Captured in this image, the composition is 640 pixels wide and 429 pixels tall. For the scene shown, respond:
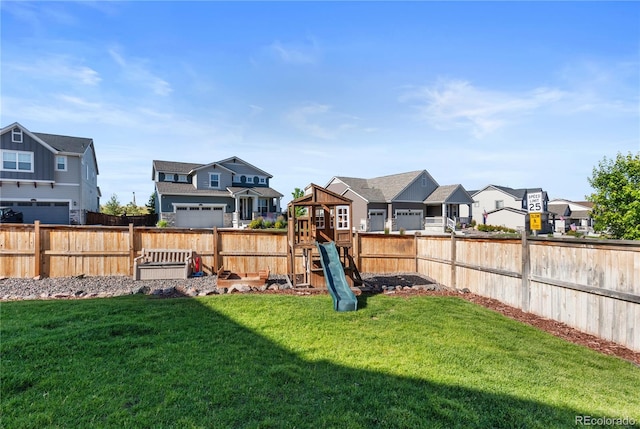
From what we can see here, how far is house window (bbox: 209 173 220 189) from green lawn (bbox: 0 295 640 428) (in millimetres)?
22433

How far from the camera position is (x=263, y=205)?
29234mm

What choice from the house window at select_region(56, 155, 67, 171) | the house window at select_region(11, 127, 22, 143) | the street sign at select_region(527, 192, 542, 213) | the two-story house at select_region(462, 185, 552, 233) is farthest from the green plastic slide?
the two-story house at select_region(462, 185, 552, 233)

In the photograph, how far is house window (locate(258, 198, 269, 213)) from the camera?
2892 centimetres

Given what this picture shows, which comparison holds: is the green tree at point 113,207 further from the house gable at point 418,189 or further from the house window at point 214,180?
the house gable at point 418,189

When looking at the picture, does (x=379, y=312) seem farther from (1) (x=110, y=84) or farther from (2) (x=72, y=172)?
(2) (x=72, y=172)

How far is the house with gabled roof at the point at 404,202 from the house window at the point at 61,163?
2314 cm

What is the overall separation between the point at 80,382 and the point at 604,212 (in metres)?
23.4

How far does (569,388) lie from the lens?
137 inches

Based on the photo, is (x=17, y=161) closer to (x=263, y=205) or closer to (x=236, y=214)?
(x=236, y=214)

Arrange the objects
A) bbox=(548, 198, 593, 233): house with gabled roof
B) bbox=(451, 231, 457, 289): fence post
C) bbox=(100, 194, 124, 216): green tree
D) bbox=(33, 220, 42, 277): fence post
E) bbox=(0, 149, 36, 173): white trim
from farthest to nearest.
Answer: bbox=(548, 198, 593, 233): house with gabled roof < bbox=(100, 194, 124, 216): green tree < bbox=(0, 149, 36, 173): white trim < bbox=(451, 231, 457, 289): fence post < bbox=(33, 220, 42, 277): fence post

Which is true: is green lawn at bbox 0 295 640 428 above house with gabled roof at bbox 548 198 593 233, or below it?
below

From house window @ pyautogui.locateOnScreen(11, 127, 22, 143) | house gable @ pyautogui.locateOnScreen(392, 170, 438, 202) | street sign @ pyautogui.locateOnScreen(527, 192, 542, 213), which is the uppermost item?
house window @ pyautogui.locateOnScreen(11, 127, 22, 143)

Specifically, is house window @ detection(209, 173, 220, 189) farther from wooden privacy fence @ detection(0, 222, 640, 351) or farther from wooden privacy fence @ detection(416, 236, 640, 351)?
wooden privacy fence @ detection(416, 236, 640, 351)

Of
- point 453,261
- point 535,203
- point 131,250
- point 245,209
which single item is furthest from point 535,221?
point 245,209
